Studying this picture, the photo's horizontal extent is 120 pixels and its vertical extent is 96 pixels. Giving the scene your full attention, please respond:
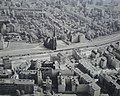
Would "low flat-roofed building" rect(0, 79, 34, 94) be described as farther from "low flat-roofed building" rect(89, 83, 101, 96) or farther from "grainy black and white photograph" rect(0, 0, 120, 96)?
"low flat-roofed building" rect(89, 83, 101, 96)

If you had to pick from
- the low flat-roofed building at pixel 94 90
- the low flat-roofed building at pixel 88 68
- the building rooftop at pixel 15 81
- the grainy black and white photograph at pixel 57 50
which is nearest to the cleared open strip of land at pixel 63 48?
the grainy black and white photograph at pixel 57 50

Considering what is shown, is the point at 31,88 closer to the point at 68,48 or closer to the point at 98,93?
the point at 98,93

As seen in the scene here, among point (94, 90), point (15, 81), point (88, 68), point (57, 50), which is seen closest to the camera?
point (94, 90)

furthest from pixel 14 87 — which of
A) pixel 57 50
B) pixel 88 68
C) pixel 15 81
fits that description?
pixel 57 50

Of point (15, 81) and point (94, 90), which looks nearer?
point (94, 90)

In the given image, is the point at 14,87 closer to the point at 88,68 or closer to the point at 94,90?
the point at 94,90

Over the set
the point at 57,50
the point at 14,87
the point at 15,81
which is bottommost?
the point at 14,87

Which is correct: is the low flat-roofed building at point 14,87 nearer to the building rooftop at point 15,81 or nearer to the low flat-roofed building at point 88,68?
the building rooftop at point 15,81

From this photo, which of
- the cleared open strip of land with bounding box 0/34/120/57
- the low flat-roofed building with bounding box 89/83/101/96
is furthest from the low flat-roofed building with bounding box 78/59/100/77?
the cleared open strip of land with bounding box 0/34/120/57
